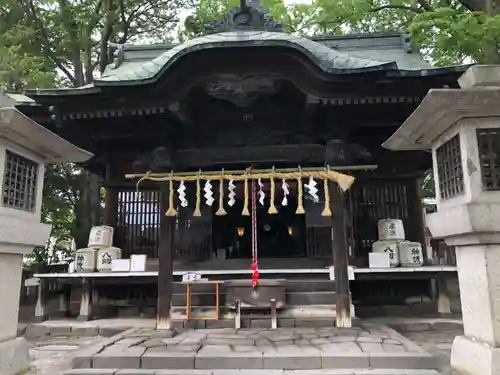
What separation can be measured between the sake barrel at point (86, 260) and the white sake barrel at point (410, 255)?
273 inches

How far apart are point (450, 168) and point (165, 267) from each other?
17.7 ft

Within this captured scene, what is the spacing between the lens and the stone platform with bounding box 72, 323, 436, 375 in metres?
5.31

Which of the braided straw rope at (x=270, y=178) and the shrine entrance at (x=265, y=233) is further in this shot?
the shrine entrance at (x=265, y=233)

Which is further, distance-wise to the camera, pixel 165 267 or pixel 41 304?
pixel 41 304

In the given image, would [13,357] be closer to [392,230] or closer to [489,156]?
[489,156]

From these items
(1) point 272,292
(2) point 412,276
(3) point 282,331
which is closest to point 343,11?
(2) point 412,276

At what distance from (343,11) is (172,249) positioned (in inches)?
336

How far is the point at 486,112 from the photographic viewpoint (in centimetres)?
453

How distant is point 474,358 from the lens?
4594 mm

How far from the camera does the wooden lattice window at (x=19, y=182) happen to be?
5.17m

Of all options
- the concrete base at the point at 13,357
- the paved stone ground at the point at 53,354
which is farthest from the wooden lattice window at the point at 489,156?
the concrete base at the point at 13,357

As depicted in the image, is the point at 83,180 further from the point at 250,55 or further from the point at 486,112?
the point at 486,112

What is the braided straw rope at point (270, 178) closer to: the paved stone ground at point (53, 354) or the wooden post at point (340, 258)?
the wooden post at point (340, 258)

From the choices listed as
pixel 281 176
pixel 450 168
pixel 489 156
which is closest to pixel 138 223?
pixel 281 176
